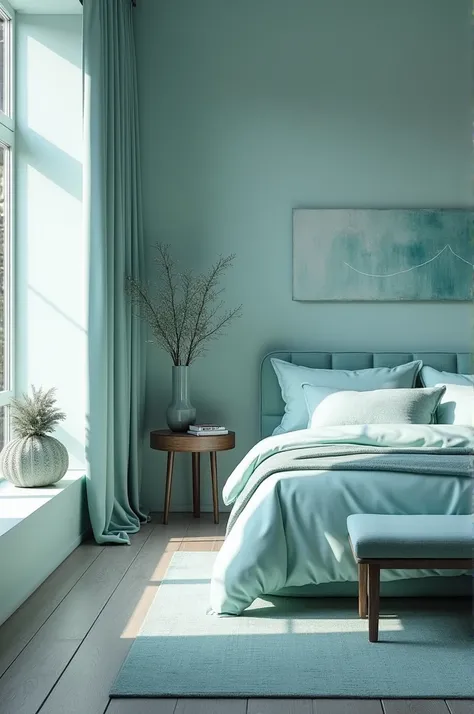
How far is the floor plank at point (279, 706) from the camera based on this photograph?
2549 millimetres

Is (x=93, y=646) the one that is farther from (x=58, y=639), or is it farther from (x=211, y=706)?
(x=211, y=706)

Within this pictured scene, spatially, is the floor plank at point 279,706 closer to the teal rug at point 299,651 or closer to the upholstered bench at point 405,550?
the teal rug at point 299,651

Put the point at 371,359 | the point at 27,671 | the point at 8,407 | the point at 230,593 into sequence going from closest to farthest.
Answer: the point at 27,671, the point at 230,593, the point at 8,407, the point at 371,359

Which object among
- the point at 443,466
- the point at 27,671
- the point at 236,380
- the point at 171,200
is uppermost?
the point at 171,200

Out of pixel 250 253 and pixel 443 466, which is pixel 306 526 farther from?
pixel 250 253

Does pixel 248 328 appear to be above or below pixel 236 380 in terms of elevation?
above

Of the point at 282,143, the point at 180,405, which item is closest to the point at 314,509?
the point at 180,405

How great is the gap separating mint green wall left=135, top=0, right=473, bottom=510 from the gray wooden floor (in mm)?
1547

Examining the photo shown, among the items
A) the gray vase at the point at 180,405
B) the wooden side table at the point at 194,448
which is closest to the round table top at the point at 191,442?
the wooden side table at the point at 194,448

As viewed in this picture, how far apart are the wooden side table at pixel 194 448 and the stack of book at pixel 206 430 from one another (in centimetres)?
3

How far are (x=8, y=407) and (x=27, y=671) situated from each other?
2.02m

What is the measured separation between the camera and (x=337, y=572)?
351 centimetres

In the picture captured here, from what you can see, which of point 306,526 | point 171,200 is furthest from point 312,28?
point 306,526

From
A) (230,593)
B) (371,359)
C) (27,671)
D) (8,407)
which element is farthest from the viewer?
(371,359)
